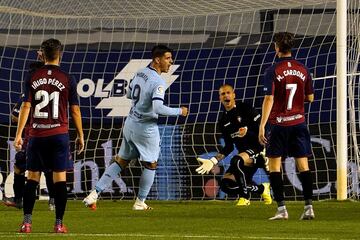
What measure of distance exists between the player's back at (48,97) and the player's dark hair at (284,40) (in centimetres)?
248

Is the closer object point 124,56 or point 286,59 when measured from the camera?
point 286,59

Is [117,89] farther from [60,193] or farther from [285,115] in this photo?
[60,193]

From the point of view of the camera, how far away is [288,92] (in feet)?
42.7

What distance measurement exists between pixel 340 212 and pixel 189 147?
219 inches

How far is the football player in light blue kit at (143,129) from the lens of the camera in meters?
15.4

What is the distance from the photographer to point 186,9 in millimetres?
20609

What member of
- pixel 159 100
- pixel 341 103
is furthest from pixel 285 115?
pixel 341 103

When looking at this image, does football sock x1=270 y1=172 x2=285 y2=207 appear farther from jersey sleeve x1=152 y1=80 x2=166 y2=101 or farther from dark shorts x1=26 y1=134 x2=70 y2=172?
dark shorts x1=26 y1=134 x2=70 y2=172

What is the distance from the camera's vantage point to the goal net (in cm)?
1966

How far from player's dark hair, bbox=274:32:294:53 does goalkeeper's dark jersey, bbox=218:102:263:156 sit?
160 inches

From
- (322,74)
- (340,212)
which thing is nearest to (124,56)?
(322,74)

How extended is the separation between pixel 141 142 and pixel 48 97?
4.42 metres

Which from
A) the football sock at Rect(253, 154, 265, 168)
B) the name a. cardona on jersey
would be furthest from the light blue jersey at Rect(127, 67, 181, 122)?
the name a. cardona on jersey

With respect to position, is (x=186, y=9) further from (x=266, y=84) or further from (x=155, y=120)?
(x=266, y=84)
